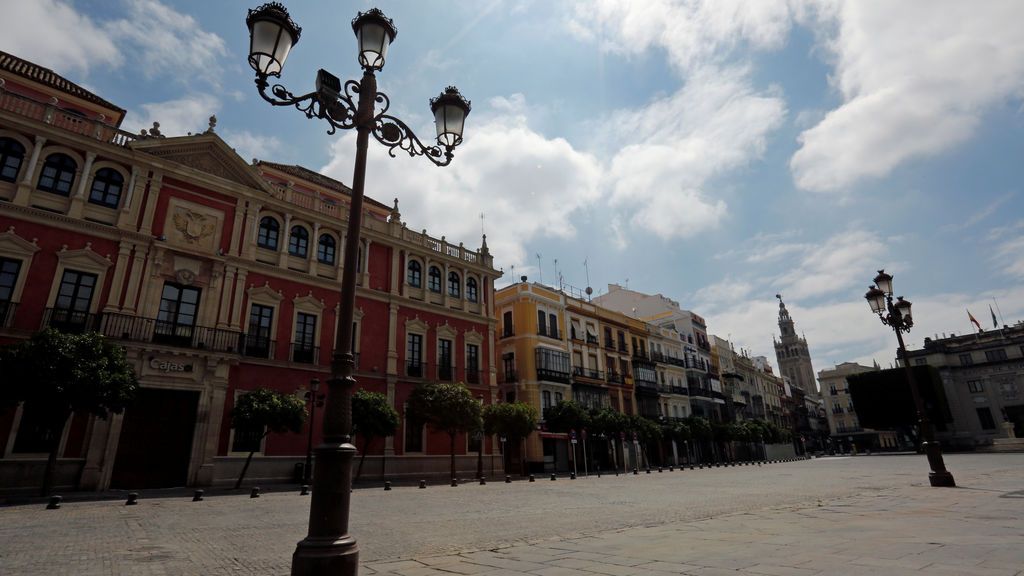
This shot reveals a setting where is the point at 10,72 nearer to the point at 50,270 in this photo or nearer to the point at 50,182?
the point at 50,182

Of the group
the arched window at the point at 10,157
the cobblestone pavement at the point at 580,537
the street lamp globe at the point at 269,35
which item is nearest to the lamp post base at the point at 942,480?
the cobblestone pavement at the point at 580,537

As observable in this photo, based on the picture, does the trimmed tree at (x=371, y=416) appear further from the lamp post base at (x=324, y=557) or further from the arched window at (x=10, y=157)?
the lamp post base at (x=324, y=557)

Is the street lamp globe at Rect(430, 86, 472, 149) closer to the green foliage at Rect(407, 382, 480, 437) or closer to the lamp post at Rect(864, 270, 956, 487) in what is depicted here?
the lamp post at Rect(864, 270, 956, 487)

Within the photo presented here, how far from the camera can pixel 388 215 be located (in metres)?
31.7

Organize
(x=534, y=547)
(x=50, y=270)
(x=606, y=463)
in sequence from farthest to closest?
(x=606, y=463) < (x=50, y=270) < (x=534, y=547)

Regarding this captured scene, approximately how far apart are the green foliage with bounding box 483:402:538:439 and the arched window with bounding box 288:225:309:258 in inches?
502

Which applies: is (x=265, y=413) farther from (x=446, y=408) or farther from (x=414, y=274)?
(x=414, y=274)

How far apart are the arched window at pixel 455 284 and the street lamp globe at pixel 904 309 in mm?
22346

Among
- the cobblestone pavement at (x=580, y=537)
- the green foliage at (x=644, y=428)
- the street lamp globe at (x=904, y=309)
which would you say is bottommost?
the cobblestone pavement at (x=580, y=537)

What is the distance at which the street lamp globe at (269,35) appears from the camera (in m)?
5.29

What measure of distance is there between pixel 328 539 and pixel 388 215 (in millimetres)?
29136

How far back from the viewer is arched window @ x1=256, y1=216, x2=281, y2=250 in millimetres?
24578

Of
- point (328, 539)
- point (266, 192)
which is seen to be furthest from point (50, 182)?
point (328, 539)

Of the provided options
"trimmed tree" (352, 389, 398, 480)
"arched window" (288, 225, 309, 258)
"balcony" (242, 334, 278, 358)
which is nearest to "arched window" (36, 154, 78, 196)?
"arched window" (288, 225, 309, 258)
